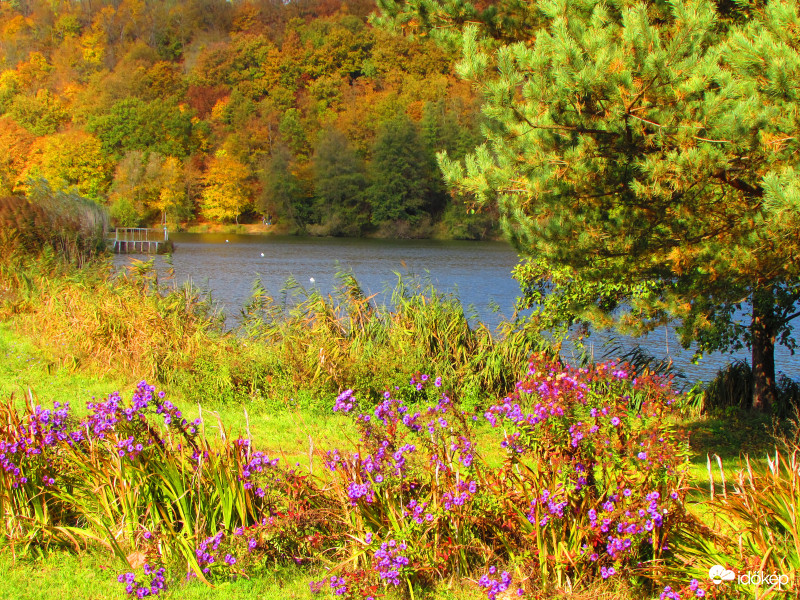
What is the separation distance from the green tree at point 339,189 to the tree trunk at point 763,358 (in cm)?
5869

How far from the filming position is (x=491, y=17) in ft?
28.4

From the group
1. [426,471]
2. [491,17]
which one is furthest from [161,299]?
[426,471]

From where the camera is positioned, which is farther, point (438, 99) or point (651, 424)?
point (438, 99)

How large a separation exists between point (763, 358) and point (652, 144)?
5329 mm

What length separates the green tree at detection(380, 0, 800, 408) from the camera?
5230mm

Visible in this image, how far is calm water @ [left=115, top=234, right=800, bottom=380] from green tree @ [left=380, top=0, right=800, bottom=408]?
14.4ft

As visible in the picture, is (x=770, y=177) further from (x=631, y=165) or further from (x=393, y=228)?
(x=393, y=228)

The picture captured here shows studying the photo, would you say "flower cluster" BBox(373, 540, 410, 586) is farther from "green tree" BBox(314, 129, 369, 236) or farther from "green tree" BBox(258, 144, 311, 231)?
"green tree" BBox(258, 144, 311, 231)

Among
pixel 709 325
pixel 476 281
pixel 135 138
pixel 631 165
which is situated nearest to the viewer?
pixel 631 165

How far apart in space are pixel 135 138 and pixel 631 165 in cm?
8143

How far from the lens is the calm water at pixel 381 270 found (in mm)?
15125

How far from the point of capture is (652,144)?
5621 millimetres

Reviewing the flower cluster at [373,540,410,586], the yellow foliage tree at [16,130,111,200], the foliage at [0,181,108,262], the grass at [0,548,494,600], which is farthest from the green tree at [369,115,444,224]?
the flower cluster at [373,540,410,586]

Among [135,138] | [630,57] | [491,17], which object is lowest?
[630,57]
